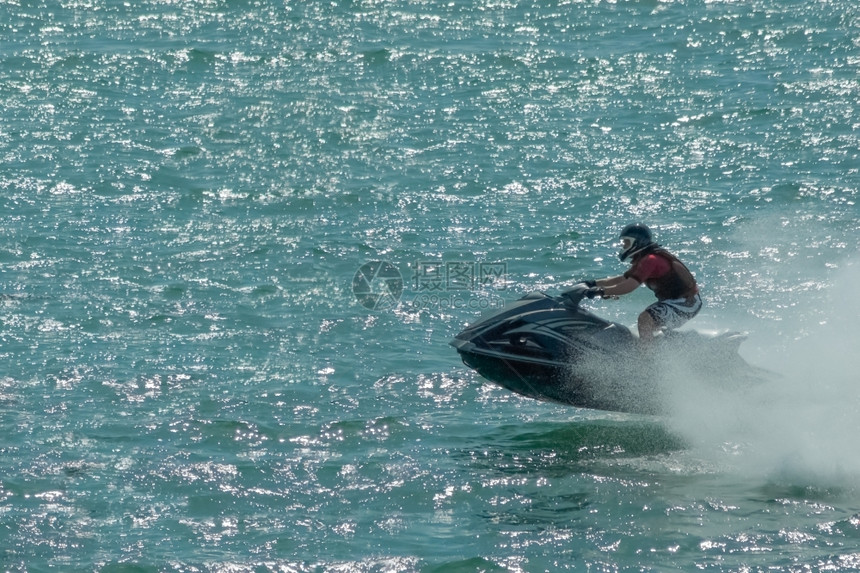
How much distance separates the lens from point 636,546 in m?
10.8

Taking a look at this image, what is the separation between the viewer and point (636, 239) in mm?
13141

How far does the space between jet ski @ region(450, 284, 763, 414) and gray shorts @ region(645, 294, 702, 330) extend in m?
0.11

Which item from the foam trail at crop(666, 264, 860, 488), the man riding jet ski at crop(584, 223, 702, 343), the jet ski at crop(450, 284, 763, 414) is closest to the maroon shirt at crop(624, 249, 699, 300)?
the man riding jet ski at crop(584, 223, 702, 343)

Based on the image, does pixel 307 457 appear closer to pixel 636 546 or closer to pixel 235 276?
pixel 636 546

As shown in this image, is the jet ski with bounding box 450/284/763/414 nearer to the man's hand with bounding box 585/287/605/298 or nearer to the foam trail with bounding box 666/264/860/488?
the man's hand with bounding box 585/287/605/298

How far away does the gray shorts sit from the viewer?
13.3 metres

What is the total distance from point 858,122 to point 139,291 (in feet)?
50.9

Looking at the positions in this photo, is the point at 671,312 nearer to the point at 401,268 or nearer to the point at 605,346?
the point at 605,346

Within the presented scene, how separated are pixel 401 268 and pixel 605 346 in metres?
6.67

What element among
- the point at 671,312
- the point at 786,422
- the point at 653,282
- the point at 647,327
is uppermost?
the point at 653,282

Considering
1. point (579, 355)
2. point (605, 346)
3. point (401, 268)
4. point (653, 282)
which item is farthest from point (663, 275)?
point (401, 268)

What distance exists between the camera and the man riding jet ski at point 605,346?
42.5ft

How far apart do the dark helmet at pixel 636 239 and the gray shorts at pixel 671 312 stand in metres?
0.62

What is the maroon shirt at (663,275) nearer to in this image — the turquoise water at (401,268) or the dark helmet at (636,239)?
the dark helmet at (636,239)
